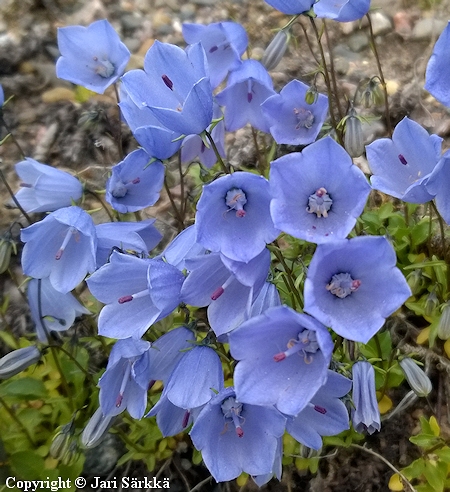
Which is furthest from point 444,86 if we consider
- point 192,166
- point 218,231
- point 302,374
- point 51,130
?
point 51,130

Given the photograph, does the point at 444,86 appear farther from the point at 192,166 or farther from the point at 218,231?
the point at 192,166

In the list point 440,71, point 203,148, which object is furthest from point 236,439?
point 440,71

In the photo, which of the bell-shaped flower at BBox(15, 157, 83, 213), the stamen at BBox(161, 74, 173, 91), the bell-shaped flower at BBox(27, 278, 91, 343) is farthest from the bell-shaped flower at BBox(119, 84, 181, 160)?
the bell-shaped flower at BBox(27, 278, 91, 343)

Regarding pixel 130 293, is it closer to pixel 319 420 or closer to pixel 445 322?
pixel 319 420

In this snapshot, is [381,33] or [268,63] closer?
[268,63]

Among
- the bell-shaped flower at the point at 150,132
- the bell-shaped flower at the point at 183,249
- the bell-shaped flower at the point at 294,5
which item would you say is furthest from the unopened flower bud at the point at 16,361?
the bell-shaped flower at the point at 294,5

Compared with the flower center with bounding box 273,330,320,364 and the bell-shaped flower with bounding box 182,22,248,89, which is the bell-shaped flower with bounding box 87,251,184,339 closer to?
the flower center with bounding box 273,330,320,364
